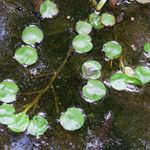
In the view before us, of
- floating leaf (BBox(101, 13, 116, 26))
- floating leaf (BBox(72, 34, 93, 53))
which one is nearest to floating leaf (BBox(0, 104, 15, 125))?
floating leaf (BBox(72, 34, 93, 53))

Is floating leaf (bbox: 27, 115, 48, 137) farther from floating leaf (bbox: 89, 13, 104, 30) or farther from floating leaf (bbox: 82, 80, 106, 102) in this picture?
floating leaf (bbox: 89, 13, 104, 30)

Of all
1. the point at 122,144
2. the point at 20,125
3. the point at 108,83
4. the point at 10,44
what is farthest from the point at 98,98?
the point at 10,44

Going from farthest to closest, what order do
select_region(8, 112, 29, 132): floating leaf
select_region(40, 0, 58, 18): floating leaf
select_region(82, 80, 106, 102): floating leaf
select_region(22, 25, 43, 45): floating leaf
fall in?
select_region(40, 0, 58, 18): floating leaf → select_region(22, 25, 43, 45): floating leaf → select_region(82, 80, 106, 102): floating leaf → select_region(8, 112, 29, 132): floating leaf

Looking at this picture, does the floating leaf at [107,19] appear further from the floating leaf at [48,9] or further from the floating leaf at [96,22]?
the floating leaf at [48,9]

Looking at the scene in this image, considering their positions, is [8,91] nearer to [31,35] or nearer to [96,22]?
[31,35]

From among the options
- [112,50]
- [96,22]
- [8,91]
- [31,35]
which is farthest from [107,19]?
[8,91]

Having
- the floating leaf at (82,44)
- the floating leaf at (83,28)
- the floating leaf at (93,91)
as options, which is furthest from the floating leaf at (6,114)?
the floating leaf at (83,28)
